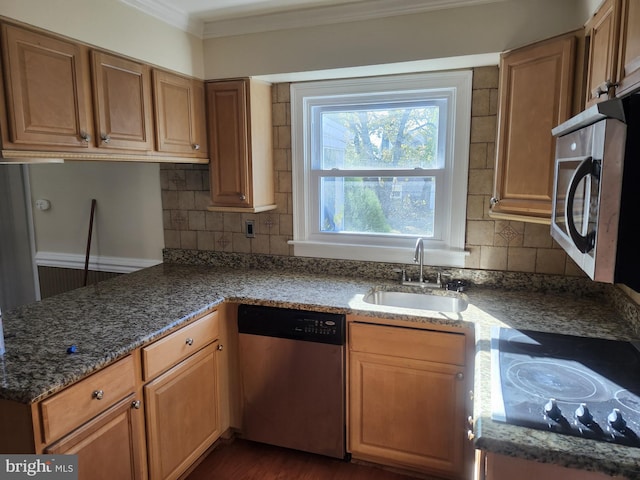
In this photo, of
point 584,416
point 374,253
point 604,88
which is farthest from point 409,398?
point 604,88

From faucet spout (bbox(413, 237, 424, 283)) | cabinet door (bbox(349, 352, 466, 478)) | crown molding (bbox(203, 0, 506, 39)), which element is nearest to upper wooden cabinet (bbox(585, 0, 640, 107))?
crown molding (bbox(203, 0, 506, 39))

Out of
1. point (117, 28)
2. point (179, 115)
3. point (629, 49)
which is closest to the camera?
point (629, 49)

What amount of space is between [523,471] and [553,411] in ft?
0.57

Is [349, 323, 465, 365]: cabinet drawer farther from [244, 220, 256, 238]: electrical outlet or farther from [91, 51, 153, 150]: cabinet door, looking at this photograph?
[91, 51, 153, 150]: cabinet door

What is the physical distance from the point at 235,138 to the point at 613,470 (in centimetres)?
222

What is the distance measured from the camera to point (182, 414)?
1.99 metres

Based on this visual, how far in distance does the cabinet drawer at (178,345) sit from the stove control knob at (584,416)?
59.1 inches

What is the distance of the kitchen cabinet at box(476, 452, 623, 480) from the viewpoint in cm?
106

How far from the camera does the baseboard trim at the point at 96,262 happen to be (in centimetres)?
306

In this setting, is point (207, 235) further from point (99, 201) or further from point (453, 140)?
point (453, 140)

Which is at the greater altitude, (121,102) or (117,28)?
(117,28)

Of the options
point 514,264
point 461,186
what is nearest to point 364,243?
point 461,186

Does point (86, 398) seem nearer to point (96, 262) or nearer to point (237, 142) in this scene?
point (237, 142)

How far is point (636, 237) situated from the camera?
0.92 m
